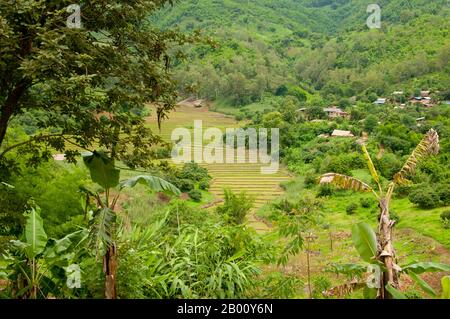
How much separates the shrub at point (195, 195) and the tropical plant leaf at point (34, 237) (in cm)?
1774

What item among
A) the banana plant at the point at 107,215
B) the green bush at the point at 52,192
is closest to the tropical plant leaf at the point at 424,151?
the banana plant at the point at 107,215

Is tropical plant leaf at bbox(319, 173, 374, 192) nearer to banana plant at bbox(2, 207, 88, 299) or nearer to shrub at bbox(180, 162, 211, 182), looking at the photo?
banana plant at bbox(2, 207, 88, 299)

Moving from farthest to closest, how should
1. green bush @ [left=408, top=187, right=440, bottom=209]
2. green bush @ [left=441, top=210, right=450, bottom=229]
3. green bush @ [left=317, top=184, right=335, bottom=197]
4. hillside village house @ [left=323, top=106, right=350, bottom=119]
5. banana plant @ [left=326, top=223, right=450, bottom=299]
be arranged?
1. hillside village house @ [left=323, top=106, right=350, bottom=119]
2. green bush @ [left=317, top=184, right=335, bottom=197]
3. green bush @ [left=408, top=187, right=440, bottom=209]
4. green bush @ [left=441, top=210, right=450, bottom=229]
5. banana plant @ [left=326, top=223, right=450, bottom=299]

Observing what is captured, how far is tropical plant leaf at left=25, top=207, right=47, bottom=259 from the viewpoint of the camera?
4574 millimetres

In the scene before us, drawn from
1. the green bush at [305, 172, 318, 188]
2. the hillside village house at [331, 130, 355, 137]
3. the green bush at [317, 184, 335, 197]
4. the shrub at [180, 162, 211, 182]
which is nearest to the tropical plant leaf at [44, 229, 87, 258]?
the green bush at [317, 184, 335, 197]

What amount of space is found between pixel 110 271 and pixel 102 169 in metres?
0.91

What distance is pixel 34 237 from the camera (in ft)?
15.5

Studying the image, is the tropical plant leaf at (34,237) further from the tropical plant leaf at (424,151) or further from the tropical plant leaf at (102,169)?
the tropical plant leaf at (424,151)

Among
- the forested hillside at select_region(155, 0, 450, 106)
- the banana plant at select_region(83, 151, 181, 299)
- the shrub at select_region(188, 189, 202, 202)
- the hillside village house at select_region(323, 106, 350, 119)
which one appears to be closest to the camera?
the banana plant at select_region(83, 151, 181, 299)

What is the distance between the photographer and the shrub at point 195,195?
22747 mm

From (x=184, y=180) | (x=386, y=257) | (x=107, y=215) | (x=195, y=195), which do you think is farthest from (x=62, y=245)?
(x=195, y=195)

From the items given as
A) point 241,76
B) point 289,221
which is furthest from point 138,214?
point 241,76

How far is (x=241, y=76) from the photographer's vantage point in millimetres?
→ 50156

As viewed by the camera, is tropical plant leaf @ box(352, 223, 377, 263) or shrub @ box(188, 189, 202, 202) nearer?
tropical plant leaf @ box(352, 223, 377, 263)
